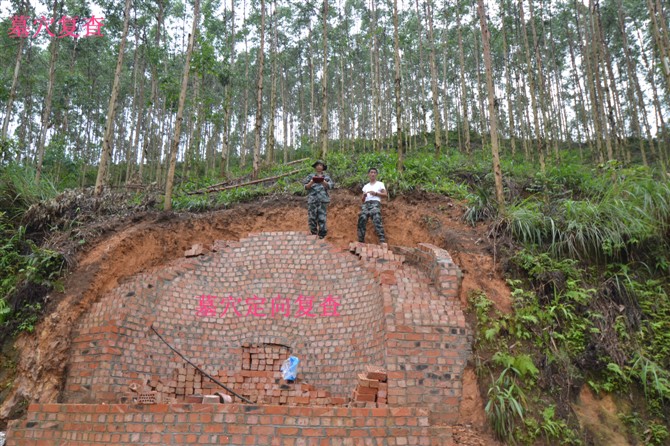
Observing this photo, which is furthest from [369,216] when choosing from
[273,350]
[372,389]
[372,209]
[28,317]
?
[28,317]

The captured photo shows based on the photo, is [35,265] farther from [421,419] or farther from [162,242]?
[421,419]

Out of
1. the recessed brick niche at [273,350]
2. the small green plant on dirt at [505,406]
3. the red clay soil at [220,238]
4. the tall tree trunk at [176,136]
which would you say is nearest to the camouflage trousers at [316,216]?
the recessed brick niche at [273,350]

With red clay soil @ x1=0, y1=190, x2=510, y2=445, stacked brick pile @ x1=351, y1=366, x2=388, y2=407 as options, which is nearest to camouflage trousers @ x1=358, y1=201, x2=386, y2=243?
red clay soil @ x1=0, y1=190, x2=510, y2=445

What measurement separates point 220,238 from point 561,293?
18.7ft

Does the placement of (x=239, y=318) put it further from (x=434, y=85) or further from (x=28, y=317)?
(x=434, y=85)

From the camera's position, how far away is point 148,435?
4414mm

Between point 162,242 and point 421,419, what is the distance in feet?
17.9

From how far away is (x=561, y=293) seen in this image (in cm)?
607

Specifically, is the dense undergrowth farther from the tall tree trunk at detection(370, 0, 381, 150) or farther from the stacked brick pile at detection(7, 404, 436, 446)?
the tall tree trunk at detection(370, 0, 381, 150)

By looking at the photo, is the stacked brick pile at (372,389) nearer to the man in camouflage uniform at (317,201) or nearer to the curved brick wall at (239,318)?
the curved brick wall at (239,318)

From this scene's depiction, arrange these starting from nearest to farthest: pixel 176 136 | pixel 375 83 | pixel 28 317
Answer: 1. pixel 28 317
2. pixel 176 136
3. pixel 375 83

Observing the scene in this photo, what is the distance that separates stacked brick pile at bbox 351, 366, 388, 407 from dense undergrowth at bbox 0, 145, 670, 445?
1136 millimetres

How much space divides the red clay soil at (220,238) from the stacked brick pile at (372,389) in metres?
0.84

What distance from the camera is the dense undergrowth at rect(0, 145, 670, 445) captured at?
4953mm
